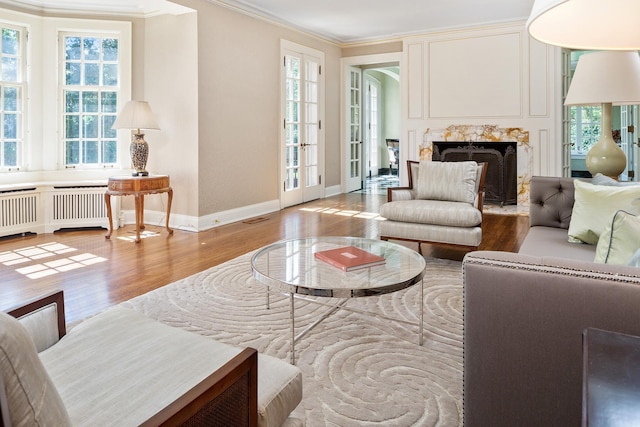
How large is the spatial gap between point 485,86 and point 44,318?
6.47m

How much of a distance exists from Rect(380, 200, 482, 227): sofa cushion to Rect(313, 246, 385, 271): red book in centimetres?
136

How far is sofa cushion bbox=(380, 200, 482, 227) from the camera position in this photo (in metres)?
3.64

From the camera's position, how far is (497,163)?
662 centimetres

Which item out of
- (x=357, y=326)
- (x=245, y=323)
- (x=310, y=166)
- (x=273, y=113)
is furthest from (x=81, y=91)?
(x=357, y=326)

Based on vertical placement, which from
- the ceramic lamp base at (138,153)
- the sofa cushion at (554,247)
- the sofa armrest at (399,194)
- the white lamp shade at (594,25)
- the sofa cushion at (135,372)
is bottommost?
the sofa cushion at (135,372)

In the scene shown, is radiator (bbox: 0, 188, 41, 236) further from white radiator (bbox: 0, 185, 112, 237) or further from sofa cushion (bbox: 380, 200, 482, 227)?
sofa cushion (bbox: 380, 200, 482, 227)

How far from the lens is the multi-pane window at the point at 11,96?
482 cm

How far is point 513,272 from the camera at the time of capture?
129 centimetres

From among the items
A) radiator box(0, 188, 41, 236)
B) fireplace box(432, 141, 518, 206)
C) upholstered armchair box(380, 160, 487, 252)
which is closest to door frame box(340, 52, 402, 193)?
fireplace box(432, 141, 518, 206)

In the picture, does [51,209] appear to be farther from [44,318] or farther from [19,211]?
[44,318]

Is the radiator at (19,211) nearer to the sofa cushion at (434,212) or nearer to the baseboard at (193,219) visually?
the baseboard at (193,219)

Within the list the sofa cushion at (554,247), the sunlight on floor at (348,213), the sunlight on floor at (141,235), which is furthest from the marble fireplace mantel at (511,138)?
the sunlight on floor at (141,235)

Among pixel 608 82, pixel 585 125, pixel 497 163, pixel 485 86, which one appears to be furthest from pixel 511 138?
pixel 585 125

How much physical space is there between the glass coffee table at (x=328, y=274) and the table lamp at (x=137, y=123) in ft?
8.71
